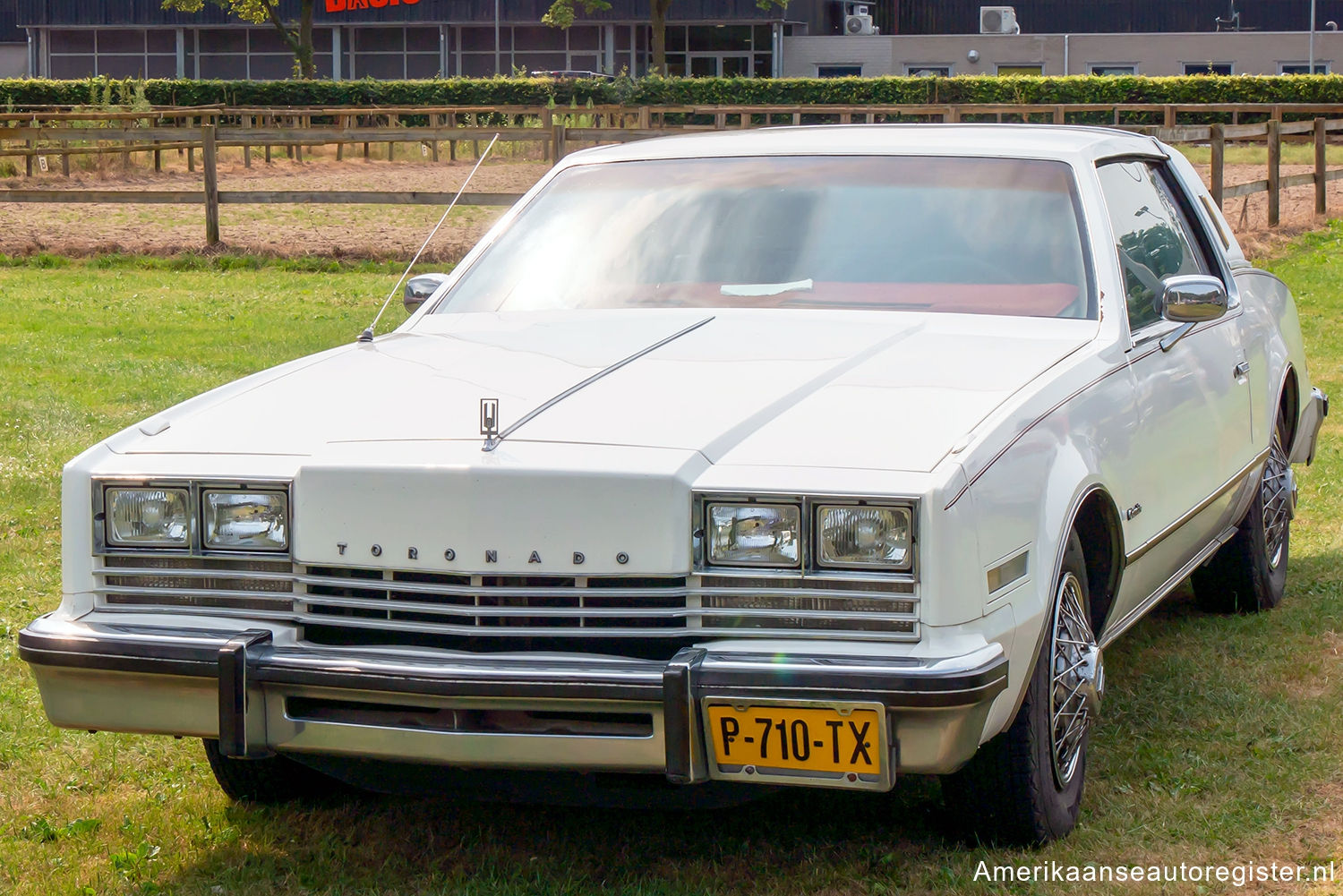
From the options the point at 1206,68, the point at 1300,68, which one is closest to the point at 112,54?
the point at 1206,68

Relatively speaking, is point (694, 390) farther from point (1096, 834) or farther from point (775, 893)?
point (1096, 834)

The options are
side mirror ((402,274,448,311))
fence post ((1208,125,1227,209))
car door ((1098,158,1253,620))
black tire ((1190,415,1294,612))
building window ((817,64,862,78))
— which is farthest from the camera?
building window ((817,64,862,78))

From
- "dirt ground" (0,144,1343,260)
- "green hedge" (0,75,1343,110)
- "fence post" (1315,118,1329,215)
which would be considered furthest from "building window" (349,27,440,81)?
"fence post" (1315,118,1329,215)

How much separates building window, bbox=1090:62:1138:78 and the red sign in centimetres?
2109

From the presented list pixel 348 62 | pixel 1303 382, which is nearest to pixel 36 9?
pixel 348 62

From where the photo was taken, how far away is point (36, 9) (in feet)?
176

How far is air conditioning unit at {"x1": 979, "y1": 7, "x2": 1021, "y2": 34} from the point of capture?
50.5 m

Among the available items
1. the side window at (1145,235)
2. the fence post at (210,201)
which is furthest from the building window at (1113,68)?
the side window at (1145,235)

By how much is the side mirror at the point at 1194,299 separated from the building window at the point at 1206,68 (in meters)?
49.0

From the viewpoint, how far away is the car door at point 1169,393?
399 centimetres

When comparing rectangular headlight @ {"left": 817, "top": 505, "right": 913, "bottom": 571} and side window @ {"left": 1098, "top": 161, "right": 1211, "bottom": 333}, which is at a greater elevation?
side window @ {"left": 1098, "top": 161, "right": 1211, "bottom": 333}

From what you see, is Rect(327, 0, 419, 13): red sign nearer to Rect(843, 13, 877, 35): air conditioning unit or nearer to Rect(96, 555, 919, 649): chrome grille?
Rect(843, 13, 877, 35): air conditioning unit

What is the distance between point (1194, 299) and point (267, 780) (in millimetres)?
2561

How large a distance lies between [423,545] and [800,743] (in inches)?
30.6
